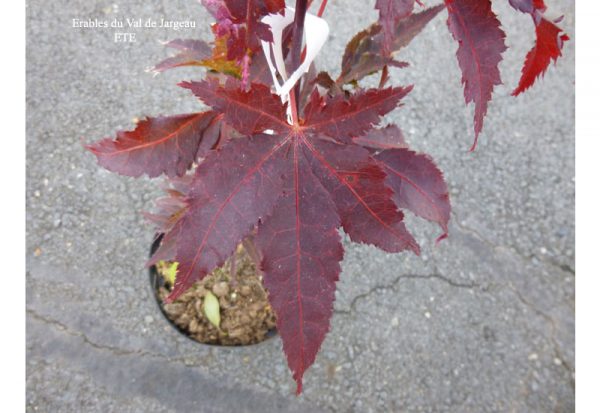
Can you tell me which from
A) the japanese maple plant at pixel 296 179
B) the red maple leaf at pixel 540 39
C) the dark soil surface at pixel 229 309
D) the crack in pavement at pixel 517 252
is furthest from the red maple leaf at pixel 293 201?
the crack in pavement at pixel 517 252

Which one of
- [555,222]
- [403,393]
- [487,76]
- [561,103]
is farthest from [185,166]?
[561,103]

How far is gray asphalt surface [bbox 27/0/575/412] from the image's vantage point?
1.04 metres

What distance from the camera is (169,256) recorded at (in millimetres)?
744

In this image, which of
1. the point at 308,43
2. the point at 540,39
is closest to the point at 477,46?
the point at 540,39

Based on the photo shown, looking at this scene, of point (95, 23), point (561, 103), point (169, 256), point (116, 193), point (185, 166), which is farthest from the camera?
point (561, 103)

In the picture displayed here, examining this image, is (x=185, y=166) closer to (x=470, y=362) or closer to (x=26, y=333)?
(x=26, y=333)

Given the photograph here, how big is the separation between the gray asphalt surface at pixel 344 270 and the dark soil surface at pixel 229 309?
0.06 m

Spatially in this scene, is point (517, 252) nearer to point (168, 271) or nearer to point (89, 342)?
point (168, 271)

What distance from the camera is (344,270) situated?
1.16 metres

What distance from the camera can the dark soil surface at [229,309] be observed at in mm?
989

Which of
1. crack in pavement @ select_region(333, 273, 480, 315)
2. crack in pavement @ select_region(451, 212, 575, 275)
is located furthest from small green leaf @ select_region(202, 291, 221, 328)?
crack in pavement @ select_region(451, 212, 575, 275)

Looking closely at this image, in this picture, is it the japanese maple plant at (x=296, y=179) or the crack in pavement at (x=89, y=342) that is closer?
the japanese maple plant at (x=296, y=179)

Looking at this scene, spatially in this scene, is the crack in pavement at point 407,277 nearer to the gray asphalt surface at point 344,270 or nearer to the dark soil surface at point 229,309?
the gray asphalt surface at point 344,270

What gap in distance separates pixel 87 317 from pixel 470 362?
0.85m
